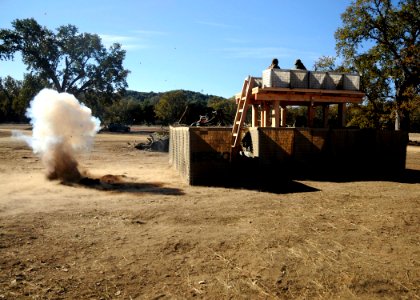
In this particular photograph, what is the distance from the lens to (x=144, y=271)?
15.7ft

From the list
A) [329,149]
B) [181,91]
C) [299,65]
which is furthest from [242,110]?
[181,91]

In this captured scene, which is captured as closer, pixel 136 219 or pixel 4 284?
pixel 4 284

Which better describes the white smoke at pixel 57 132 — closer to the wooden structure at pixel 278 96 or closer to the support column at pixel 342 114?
the wooden structure at pixel 278 96

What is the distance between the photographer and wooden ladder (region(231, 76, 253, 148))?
1190cm

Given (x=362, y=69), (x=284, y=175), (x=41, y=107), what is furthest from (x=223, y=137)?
(x=362, y=69)

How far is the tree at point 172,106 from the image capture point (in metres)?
78.4

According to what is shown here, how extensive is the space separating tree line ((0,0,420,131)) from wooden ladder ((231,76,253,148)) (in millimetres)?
5434

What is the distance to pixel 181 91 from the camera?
82938mm

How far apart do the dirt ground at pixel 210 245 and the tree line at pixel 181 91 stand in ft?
33.6

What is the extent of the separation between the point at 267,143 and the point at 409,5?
21882mm

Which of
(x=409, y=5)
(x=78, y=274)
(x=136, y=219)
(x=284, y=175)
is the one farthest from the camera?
(x=409, y=5)

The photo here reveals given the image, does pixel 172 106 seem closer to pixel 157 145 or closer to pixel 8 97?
pixel 8 97

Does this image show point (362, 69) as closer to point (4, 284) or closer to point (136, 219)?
point (136, 219)

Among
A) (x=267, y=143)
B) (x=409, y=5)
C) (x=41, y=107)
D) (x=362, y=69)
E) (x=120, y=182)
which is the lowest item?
(x=120, y=182)
